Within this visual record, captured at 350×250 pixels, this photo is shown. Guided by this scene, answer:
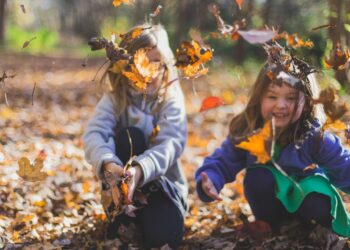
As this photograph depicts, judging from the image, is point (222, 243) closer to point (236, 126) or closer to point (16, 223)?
point (236, 126)

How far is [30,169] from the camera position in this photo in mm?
1956

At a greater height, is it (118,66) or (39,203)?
(118,66)

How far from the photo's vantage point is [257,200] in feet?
8.10

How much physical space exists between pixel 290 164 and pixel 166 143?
60cm

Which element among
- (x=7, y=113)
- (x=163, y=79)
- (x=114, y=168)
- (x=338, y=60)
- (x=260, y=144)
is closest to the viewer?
(x=260, y=144)

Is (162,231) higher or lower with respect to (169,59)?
lower

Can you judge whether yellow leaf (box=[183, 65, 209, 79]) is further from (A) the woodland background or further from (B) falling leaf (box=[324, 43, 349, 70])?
(B) falling leaf (box=[324, 43, 349, 70])

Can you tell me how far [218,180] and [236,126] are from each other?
0.30 meters

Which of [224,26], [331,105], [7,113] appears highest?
[7,113]

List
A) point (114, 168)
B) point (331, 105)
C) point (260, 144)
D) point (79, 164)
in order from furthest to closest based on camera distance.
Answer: point (79, 164) < point (114, 168) < point (331, 105) < point (260, 144)

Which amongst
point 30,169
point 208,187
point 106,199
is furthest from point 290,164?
point 30,169

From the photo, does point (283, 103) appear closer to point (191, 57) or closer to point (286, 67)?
point (286, 67)

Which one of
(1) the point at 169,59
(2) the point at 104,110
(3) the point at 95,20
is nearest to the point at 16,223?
(2) the point at 104,110

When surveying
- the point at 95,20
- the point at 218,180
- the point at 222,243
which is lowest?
the point at 222,243
